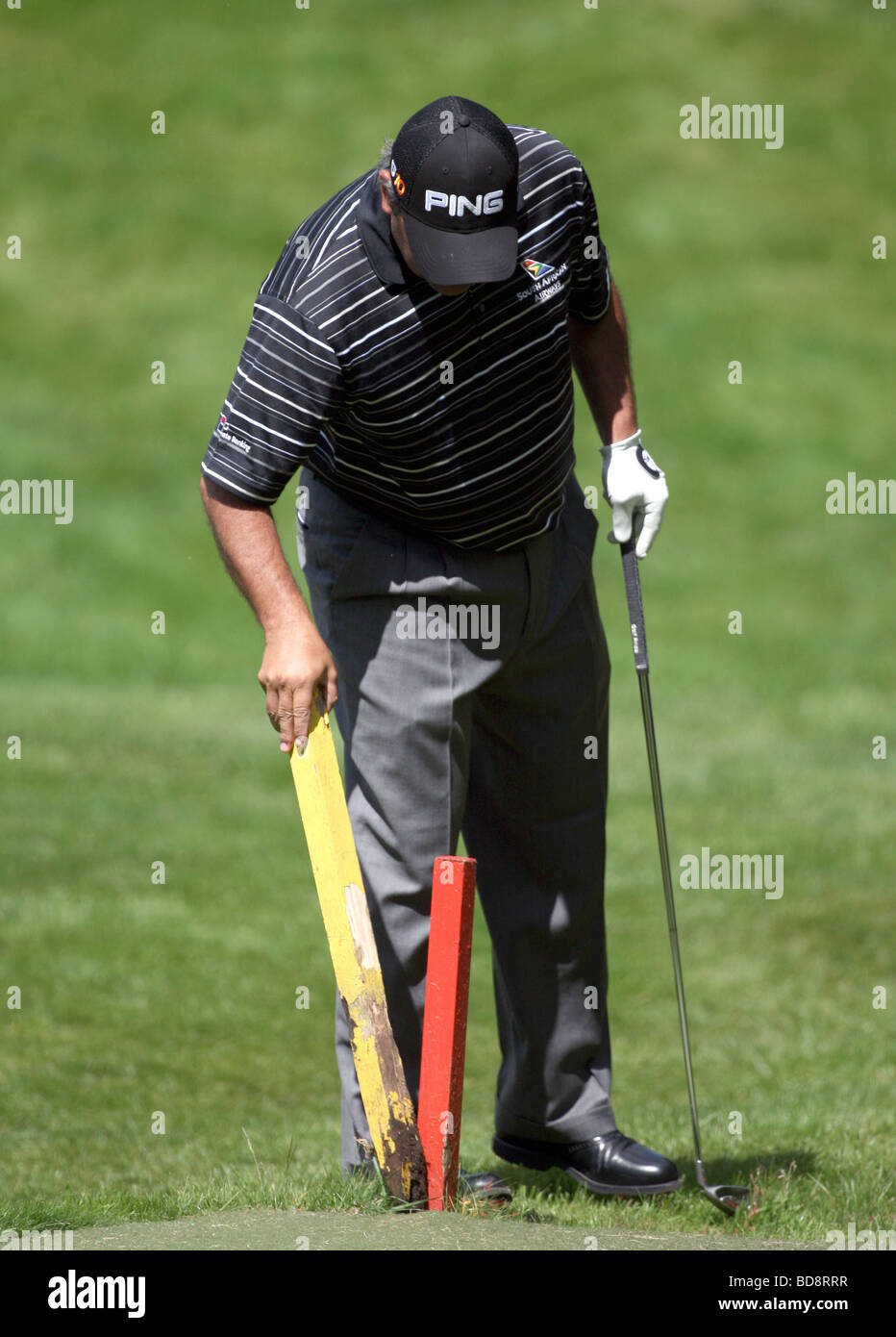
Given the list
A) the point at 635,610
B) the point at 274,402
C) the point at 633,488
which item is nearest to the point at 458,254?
the point at 274,402

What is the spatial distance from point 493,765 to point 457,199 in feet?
4.93

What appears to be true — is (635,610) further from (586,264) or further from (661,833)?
(586,264)

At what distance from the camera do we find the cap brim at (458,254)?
146 inches

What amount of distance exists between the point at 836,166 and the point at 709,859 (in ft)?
45.8

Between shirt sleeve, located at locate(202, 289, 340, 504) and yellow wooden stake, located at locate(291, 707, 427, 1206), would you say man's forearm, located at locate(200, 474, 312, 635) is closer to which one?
shirt sleeve, located at locate(202, 289, 340, 504)

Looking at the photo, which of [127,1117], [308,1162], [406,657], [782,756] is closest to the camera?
[406,657]

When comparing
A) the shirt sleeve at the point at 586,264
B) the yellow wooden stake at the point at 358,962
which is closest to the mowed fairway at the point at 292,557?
the yellow wooden stake at the point at 358,962

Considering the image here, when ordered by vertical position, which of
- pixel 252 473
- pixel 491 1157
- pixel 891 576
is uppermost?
pixel 891 576

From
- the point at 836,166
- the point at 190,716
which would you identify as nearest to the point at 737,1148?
the point at 190,716

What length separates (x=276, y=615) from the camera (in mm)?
3824

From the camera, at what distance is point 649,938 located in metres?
8.16

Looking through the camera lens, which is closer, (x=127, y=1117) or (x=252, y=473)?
(x=252, y=473)

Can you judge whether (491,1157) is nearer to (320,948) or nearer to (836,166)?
(320,948)

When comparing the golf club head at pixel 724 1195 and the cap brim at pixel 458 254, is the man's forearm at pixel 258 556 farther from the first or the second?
the golf club head at pixel 724 1195
